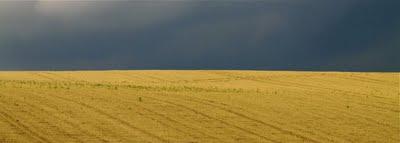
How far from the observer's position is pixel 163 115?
90.5 ft

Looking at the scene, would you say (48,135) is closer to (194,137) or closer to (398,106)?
(194,137)

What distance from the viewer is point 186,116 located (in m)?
27.6

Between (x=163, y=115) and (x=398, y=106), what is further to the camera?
(x=398, y=106)

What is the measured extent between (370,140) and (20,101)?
1363 cm

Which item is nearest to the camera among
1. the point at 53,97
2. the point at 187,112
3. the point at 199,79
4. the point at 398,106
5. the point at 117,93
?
the point at 187,112

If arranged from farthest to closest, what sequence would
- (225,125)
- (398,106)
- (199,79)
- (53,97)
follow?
(199,79) < (398,106) < (53,97) < (225,125)

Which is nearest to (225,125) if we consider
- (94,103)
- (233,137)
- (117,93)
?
(233,137)

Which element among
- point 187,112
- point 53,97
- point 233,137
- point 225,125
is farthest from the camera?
point 53,97

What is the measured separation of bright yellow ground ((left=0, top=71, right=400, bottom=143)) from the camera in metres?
23.9

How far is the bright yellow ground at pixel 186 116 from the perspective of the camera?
78.4 ft

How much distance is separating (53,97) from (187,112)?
19.7 feet

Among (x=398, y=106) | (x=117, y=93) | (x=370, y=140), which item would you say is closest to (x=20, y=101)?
(x=117, y=93)

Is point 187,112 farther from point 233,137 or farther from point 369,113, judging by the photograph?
point 369,113

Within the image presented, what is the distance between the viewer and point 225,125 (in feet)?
86.7
